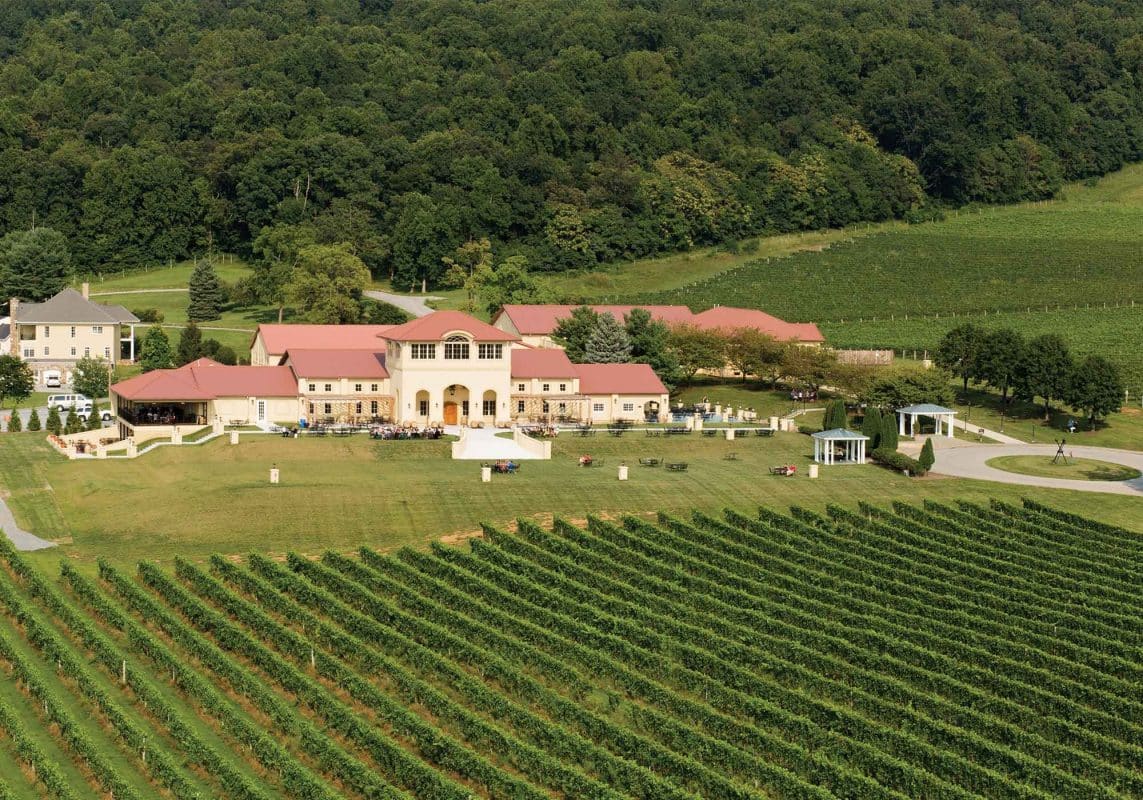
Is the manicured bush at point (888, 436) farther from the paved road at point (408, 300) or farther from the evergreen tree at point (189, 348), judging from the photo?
the paved road at point (408, 300)

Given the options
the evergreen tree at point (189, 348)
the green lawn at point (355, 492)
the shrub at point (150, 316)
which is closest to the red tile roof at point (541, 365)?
the green lawn at point (355, 492)

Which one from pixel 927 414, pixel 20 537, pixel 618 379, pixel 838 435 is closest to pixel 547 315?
pixel 618 379

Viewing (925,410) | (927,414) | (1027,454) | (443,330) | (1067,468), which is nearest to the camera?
(1067,468)

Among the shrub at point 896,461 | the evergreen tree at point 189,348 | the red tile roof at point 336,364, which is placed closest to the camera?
the shrub at point 896,461

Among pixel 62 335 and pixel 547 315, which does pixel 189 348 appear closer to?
pixel 62 335

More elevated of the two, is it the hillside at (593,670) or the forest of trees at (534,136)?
the forest of trees at (534,136)
